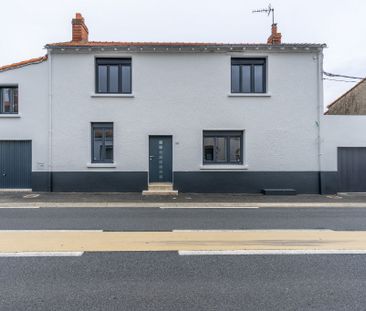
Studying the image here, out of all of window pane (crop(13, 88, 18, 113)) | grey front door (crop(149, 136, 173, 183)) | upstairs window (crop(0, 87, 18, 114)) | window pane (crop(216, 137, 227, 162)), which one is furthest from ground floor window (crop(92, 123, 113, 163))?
window pane (crop(216, 137, 227, 162))

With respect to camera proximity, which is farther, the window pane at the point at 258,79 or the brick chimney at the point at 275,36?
the brick chimney at the point at 275,36

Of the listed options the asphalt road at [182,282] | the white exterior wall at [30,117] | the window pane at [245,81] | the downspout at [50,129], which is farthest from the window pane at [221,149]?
the asphalt road at [182,282]

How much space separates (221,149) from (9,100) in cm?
1036

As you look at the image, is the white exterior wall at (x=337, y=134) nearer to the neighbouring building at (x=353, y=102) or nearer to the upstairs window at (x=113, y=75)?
the neighbouring building at (x=353, y=102)

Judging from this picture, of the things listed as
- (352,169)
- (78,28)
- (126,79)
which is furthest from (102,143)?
(352,169)

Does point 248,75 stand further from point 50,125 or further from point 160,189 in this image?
point 50,125

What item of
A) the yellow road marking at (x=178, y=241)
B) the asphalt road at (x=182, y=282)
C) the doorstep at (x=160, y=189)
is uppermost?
the doorstep at (x=160, y=189)

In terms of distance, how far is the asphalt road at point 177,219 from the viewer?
8617 millimetres

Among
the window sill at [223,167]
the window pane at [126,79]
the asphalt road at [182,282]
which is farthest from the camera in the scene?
the window pane at [126,79]

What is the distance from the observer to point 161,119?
1602 centimetres

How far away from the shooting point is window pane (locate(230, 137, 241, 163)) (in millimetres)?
16438

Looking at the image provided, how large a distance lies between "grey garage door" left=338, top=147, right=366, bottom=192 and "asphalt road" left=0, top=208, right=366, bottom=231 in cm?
503

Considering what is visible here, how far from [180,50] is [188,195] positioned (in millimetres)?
6794

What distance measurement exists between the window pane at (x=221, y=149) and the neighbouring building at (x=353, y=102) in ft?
41.1
